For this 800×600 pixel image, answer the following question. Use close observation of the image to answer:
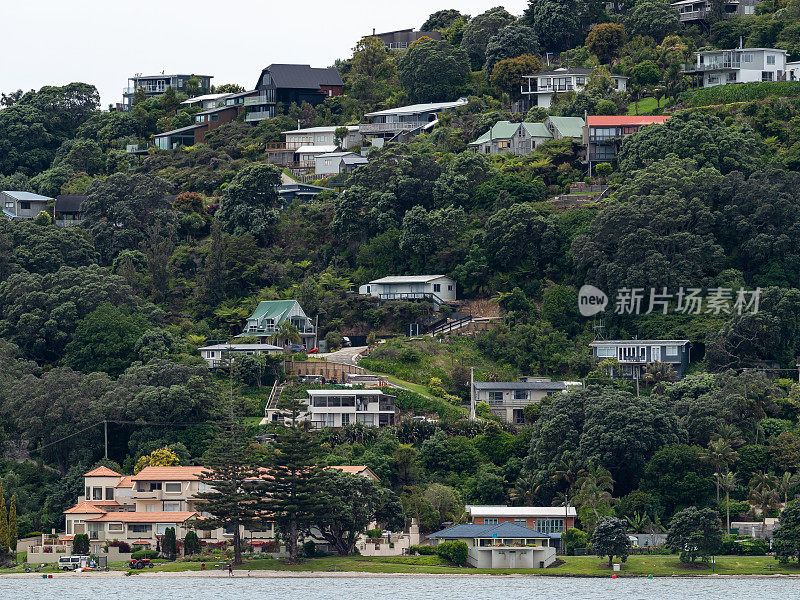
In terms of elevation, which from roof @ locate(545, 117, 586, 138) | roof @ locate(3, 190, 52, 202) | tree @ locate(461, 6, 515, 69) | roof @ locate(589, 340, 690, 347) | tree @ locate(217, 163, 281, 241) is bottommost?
roof @ locate(589, 340, 690, 347)

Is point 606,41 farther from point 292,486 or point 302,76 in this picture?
point 292,486

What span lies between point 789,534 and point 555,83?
65340 millimetres

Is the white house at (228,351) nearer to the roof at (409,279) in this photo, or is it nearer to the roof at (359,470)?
the roof at (409,279)

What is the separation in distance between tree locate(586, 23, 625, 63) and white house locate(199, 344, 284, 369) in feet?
161

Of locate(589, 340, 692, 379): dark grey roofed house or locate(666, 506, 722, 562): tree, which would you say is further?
locate(589, 340, 692, 379): dark grey roofed house

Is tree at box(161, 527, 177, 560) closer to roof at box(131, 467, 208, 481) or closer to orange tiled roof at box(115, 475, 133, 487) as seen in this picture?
roof at box(131, 467, 208, 481)

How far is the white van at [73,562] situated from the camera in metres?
84.5

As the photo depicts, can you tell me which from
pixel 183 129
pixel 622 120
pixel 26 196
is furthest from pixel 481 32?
pixel 26 196

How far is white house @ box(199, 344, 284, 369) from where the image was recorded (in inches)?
4182

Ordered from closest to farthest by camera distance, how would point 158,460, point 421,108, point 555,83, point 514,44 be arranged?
point 158,460
point 555,83
point 421,108
point 514,44

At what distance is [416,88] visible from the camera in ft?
483

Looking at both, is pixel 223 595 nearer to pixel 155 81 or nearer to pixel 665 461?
pixel 665 461

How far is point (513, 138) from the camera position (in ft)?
421

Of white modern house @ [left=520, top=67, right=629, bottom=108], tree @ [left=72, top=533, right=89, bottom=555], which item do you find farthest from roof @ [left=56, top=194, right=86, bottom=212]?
tree @ [left=72, top=533, right=89, bottom=555]
